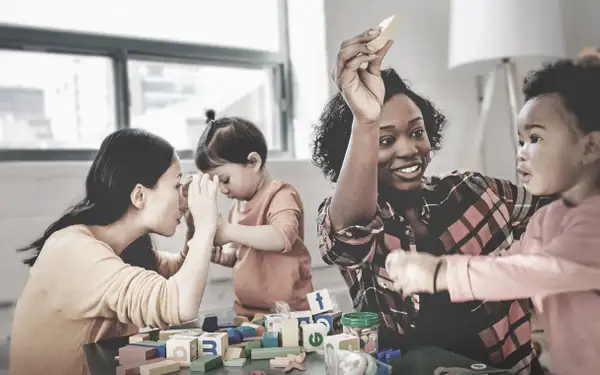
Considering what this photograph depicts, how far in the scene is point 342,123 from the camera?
107 cm

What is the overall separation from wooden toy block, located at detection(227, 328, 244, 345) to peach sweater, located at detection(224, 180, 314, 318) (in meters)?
0.10

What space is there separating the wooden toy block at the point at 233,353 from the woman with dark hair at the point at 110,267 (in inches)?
3.8

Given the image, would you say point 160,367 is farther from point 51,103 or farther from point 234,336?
point 51,103

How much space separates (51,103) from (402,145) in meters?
0.66

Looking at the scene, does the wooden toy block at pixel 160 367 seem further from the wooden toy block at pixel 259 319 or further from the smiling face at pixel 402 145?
the smiling face at pixel 402 145

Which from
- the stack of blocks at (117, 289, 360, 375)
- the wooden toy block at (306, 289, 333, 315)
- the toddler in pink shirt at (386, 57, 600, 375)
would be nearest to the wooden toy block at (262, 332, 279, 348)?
the stack of blocks at (117, 289, 360, 375)

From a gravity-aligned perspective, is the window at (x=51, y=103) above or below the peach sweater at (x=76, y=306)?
above

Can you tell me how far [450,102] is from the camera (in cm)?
112

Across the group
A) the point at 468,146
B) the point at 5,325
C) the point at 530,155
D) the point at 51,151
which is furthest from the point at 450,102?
the point at 5,325

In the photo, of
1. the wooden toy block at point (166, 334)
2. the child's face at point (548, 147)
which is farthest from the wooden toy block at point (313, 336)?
the child's face at point (548, 147)

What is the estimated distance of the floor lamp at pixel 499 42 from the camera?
1019 millimetres

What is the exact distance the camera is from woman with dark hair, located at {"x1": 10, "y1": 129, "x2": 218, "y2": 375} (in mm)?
1081

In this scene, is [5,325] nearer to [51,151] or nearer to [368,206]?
[51,151]

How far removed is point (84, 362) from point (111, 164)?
1.17ft
